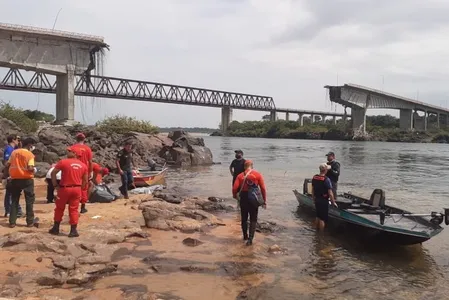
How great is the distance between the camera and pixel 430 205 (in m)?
17.9

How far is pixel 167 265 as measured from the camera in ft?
25.5

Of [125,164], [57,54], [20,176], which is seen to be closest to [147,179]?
[125,164]

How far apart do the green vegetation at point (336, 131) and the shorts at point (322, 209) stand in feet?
345

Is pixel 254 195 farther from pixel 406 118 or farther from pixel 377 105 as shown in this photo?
pixel 406 118

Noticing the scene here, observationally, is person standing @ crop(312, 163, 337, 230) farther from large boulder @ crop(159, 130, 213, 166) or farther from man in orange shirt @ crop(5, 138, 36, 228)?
large boulder @ crop(159, 130, 213, 166)

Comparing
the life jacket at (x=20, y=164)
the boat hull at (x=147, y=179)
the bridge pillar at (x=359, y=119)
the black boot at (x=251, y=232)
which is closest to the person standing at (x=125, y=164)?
the boat hull at (x=147, y=179)

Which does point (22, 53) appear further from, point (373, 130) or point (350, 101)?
point (373, 130)

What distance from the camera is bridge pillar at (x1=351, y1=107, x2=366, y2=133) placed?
349 feet

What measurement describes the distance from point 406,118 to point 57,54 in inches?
3880

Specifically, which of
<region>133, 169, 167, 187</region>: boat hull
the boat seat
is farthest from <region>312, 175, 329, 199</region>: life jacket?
<region>133, 169, 167, 187</region>: boat hull

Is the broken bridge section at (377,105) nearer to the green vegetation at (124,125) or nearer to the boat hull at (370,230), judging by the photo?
the green vegetation at (124,125)

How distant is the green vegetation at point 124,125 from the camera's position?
39688mm

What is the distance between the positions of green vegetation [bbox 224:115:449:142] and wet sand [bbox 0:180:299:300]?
108 meters

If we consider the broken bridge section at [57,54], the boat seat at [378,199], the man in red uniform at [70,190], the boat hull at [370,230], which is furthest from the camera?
the broken bridge section at [57,54]
